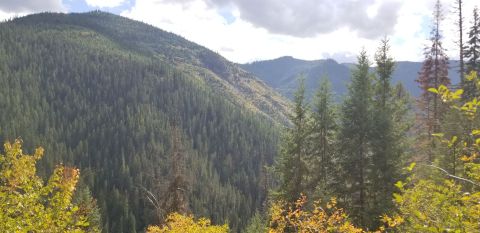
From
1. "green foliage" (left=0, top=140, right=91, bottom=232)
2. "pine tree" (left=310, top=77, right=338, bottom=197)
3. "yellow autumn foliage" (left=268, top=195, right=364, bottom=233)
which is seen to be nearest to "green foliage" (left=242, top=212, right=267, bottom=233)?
"pine tree" (left=310, top=77, right=338, bottom=197)

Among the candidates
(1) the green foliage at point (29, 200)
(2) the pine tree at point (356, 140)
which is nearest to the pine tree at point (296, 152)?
(2) the pine tree at point (356, 140)

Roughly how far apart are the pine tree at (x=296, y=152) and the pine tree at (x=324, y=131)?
79cm

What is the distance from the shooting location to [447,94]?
548 cm

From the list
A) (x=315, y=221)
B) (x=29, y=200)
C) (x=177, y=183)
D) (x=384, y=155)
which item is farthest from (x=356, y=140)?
(x=29, y=200)

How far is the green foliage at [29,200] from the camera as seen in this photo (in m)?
10.1

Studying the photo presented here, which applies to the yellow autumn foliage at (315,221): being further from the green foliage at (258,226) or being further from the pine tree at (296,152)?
the green foliage at (258,226)

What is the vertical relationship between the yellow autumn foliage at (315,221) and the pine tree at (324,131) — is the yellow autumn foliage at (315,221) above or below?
below

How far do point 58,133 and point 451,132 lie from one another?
197 meters

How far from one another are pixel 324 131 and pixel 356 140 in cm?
320

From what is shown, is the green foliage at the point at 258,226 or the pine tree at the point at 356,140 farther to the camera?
the green foliage at the point at 258,226

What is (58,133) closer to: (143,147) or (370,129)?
(143,147)

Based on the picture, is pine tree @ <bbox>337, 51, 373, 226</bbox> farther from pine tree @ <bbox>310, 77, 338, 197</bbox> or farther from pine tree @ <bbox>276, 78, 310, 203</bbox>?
pine tree @ <bbox>276, 78, 310, 203</bbox>

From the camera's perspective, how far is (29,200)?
10.5 m

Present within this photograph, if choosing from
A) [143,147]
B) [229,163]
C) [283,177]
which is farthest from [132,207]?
[283,177]
